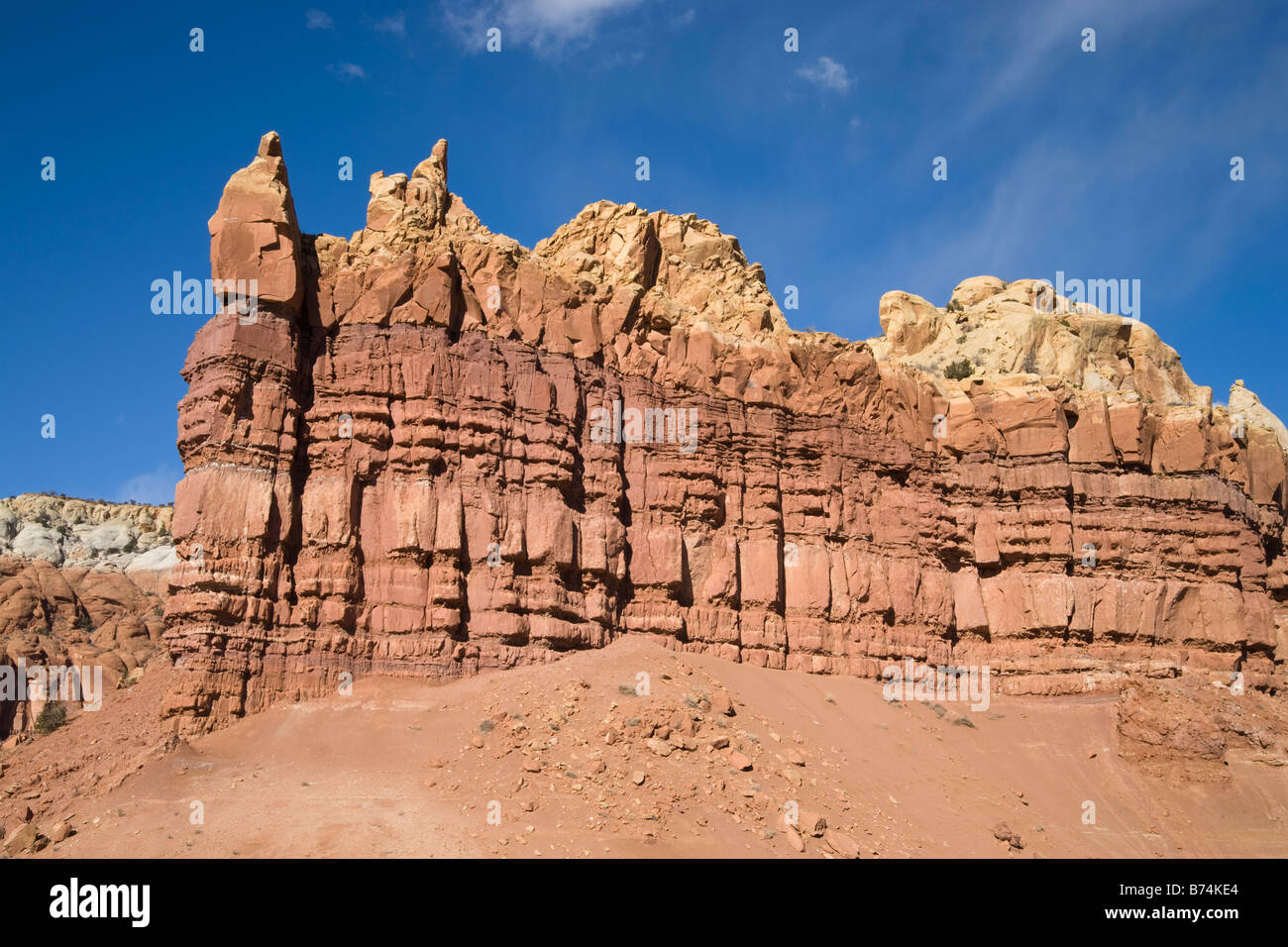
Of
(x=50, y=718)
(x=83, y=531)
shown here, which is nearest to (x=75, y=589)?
(x=83, y=531)

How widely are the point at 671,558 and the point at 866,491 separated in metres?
8.74

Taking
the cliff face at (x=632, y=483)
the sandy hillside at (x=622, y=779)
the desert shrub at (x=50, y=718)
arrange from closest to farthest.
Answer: the sandy hillside at (x=622, y=779) → the cliff face at (x=632, y=483) → the desert shrub at (x=50, y=718)

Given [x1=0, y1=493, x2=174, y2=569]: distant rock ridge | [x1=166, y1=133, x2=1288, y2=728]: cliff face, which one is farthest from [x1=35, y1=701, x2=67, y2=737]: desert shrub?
[x1=0, y1=493, x2=174, y2=569]: distant rock ridge

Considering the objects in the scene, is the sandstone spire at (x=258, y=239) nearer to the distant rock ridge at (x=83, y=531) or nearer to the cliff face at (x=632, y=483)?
the cliff face at (x=632, y=483)

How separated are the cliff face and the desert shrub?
12.8m

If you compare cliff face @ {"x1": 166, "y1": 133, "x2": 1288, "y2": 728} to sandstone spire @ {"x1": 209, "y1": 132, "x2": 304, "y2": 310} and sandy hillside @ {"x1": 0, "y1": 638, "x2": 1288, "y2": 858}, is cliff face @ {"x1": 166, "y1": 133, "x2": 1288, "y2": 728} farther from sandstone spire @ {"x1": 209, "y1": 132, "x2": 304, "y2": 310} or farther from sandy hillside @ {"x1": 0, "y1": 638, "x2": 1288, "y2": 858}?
sandy hillside @ {"x1": 0, "y1": 638, "x2": 1288, "y2": 858}

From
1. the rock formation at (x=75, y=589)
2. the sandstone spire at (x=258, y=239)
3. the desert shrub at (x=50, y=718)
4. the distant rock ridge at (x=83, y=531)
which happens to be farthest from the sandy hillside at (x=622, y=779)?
the distant rock ridge at (x=83, y=531)

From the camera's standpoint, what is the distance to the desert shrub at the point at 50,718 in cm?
3388

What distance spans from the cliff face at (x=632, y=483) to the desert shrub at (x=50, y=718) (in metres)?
12.8

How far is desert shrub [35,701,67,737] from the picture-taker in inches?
1334

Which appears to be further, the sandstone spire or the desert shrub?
the desert shrub

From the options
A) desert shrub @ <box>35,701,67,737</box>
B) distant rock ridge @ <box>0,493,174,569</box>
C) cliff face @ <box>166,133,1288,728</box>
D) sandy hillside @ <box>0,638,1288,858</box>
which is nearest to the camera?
sandy hillside @ <box>0,638,1288,858</box>
